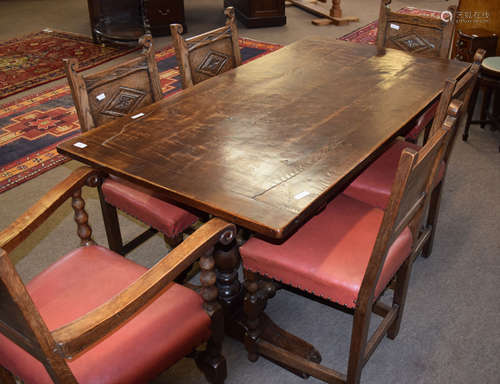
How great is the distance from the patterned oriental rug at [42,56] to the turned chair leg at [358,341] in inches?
147

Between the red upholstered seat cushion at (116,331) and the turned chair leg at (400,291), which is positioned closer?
the red upholstered seat cushion at (116,331)

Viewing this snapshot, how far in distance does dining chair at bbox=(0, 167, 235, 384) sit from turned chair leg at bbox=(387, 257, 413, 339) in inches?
A: 25.5

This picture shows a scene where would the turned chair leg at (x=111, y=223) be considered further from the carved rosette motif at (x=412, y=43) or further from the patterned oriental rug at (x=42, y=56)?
the patterned oriental rug at (x=42, y=56)

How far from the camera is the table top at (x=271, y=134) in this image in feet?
4.47

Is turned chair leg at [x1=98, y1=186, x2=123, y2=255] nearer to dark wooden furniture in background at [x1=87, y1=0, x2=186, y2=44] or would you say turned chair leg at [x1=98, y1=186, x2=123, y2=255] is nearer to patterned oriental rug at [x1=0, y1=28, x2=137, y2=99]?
patterned oriental rug at [x1=0, y1=28, x2=137, y2=99]

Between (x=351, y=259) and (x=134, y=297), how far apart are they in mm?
658

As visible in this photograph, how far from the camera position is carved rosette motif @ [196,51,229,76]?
92.2 inches

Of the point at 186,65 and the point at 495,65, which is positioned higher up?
the point at 186,65

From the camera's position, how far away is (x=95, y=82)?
1.85 m

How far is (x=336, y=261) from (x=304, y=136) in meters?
0.43

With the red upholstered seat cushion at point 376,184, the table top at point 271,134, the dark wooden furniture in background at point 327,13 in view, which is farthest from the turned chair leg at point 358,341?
the dark wooden furniture in background at point 327,13

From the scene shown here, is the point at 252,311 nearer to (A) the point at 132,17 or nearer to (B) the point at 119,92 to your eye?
(B) the point at 119,92

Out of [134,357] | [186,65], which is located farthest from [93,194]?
[134,357]

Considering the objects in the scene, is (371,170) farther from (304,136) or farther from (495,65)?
(495,65)
